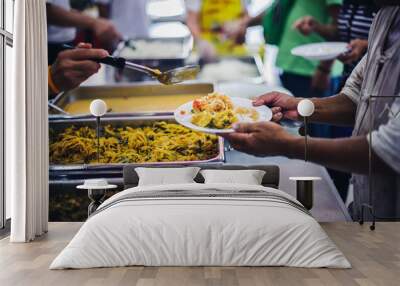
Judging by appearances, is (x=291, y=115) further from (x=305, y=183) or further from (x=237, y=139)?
(x=305, y=183)

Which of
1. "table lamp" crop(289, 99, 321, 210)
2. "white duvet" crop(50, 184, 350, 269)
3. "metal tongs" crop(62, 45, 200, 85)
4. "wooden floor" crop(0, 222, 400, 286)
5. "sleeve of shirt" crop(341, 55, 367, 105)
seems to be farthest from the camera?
"metal tongs" crop(62, 45, 200, 85)

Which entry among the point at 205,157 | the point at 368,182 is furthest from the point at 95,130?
the point at 368,182

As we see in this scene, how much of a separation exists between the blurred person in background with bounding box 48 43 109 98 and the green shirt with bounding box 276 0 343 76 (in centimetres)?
223

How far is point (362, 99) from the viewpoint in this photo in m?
7.32

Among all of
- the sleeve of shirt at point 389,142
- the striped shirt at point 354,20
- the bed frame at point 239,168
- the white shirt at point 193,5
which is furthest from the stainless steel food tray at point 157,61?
the sleeve of shirt at point 389,142

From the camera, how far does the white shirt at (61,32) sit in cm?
764

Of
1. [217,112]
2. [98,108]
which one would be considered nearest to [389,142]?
[217,112]

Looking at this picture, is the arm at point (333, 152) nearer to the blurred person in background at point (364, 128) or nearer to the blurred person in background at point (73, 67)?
the blurred person in background at point (364, 128)

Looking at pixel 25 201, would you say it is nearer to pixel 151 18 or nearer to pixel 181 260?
pixel 181 260

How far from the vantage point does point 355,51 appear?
291 inches

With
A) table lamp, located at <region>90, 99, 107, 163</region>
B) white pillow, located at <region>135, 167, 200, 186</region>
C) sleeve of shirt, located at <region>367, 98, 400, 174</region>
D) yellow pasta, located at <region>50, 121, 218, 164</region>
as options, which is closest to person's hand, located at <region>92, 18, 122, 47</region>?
table lamp, located at <region>90, 99, 107, 163</region>

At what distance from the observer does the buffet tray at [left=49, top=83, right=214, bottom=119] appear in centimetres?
755

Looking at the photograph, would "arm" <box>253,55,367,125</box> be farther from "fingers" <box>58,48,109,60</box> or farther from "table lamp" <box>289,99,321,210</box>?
"fingers" <box>58,48,109,60</box>

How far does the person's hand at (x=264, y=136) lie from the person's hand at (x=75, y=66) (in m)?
1.89
